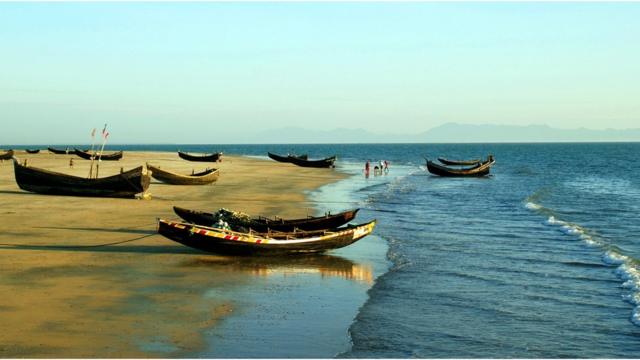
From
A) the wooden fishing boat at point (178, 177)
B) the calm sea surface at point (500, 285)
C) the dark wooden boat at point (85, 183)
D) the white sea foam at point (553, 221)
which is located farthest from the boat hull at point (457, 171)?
the dark wooden boat at point (85, 183)

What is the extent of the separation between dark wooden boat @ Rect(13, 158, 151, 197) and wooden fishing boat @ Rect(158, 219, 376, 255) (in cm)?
1456

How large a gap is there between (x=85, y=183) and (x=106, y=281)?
18326mm

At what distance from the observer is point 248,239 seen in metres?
17.9

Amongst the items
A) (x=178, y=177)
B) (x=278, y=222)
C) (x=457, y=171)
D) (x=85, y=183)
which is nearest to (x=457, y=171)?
(x=457, y=171)

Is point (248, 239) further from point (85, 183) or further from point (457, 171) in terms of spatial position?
point (457, 171)

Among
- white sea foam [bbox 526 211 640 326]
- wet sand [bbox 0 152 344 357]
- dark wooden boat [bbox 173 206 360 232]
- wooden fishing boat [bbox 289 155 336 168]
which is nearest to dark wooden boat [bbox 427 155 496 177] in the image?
wooden fishing boat [bbox 289 155 336 168]

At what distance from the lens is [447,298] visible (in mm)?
14766

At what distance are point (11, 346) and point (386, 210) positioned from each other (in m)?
24.5

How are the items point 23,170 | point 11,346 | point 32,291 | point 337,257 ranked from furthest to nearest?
1. point 23,170
2. point 337,257
3. point 32,291
4. point 11,346

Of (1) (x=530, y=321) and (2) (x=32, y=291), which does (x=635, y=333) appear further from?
(2) (x=32, y=291)

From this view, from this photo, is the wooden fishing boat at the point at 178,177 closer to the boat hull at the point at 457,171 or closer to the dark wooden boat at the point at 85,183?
the dark wooden boat at the point at 85,183

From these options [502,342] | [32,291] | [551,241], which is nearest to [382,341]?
Result: [502,342]

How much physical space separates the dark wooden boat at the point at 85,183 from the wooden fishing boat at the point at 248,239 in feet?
47.8

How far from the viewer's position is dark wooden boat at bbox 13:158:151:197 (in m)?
31.3
